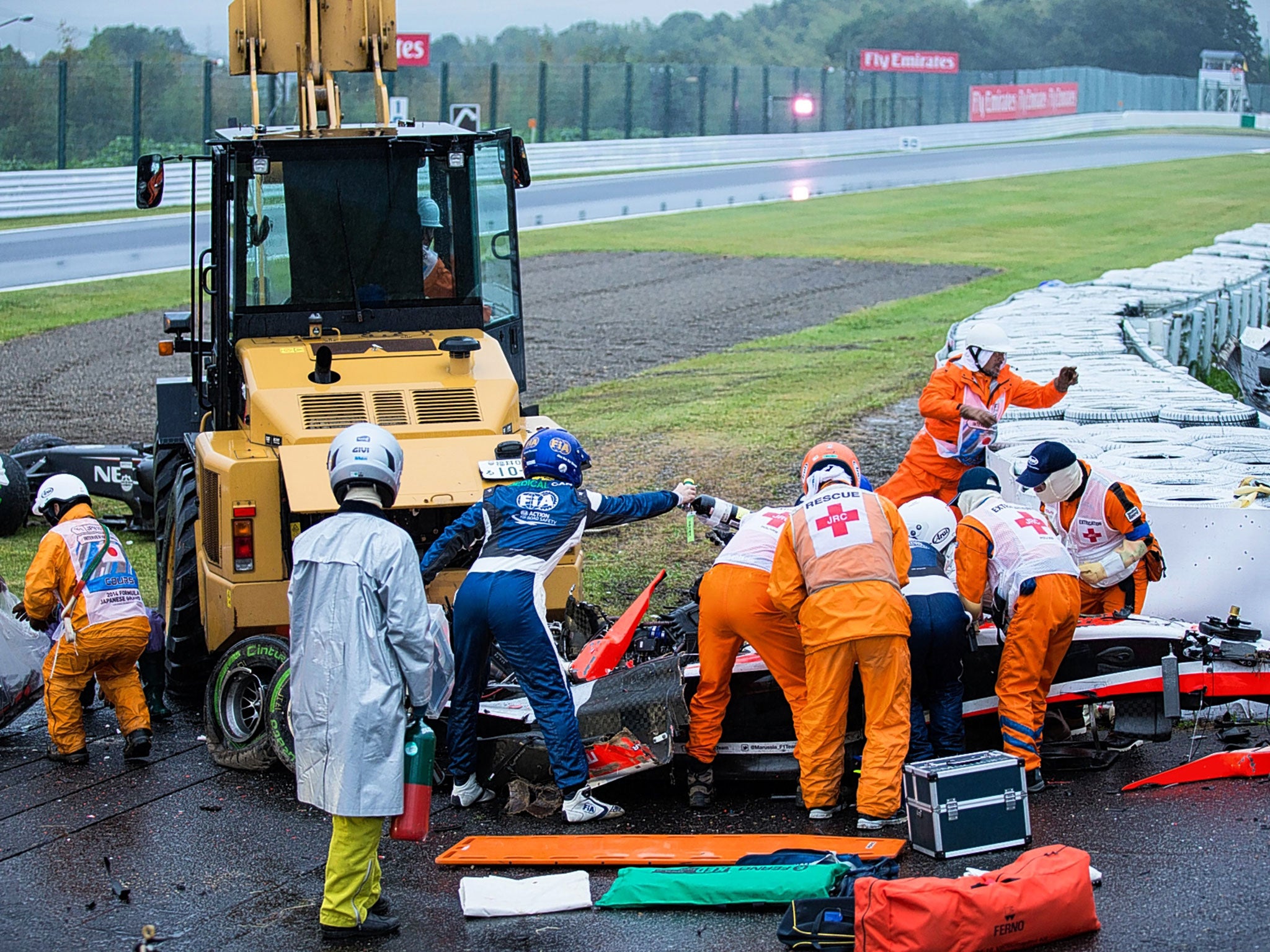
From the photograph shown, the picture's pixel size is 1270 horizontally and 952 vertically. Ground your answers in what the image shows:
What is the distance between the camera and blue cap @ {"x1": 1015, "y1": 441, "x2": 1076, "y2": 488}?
8016mm

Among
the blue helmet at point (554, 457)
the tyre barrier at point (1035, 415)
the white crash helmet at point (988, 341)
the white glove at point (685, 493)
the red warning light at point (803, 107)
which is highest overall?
the red warning light at point (803, 107)

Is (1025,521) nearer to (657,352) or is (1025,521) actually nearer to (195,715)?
(195,715)

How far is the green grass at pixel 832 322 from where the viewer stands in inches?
539

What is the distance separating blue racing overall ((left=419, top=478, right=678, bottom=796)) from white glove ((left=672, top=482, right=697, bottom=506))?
486mm

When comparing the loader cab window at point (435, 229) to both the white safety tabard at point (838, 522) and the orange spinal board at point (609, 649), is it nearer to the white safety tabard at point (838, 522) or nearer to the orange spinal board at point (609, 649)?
the orange spinal board at point (609, 649)

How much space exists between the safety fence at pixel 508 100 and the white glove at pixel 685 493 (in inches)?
157

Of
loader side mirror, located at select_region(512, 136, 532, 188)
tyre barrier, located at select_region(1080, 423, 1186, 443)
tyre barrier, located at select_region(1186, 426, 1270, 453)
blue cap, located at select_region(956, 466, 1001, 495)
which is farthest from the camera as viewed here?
tyre barrier, located at select_region(1080, 423, 1186, 443)

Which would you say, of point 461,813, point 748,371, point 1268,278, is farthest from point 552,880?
point 1268,278

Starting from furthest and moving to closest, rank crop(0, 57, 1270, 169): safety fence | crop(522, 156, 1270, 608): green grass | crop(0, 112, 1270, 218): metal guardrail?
crop(0, 57, 1270, 169): safety fence, crop(0, 112, 1270, 218): metal guardrail, crop(522, 156, 1270, 608): green grass

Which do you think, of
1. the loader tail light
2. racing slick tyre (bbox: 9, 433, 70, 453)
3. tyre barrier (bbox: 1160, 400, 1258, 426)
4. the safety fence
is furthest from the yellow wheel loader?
tyre barrier (bbox: 1160, 400, 1258, 426)

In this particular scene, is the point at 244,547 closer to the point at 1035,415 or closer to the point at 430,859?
the point at 430,859

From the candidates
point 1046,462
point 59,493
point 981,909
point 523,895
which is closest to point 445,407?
point 59,493

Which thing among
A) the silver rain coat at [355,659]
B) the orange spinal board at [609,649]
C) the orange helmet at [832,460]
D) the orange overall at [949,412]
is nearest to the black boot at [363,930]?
the silver rain coat at [355,659]

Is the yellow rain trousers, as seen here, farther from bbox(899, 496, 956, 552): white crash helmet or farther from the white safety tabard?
bbox(899, 496, 956, 552): white crash helmet
